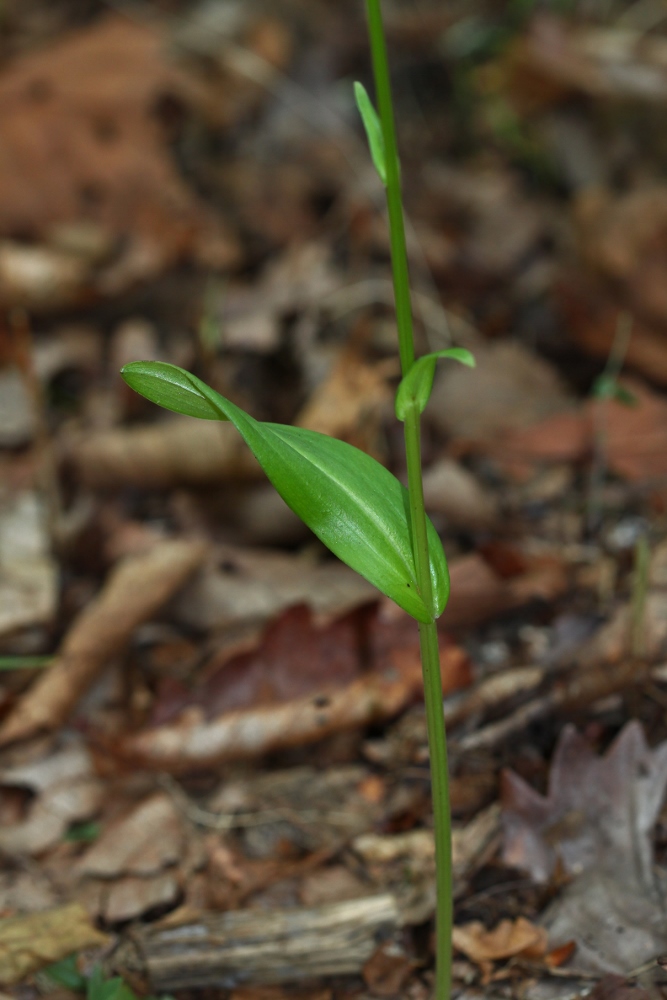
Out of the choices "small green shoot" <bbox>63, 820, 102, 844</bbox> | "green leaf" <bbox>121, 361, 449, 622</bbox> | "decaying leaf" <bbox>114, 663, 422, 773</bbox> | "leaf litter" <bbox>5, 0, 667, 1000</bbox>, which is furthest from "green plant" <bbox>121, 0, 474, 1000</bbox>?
"small green shoot" <bbox>63, 820, 102, 844</bbox>

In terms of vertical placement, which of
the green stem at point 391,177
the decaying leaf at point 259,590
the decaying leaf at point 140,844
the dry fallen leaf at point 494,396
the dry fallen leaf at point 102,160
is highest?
the green stem at point 391,177

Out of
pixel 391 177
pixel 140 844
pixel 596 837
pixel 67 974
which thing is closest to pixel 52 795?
pixel 140 844

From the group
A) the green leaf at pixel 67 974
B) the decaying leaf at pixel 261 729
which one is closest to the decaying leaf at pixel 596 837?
the decaying leaf at pixel 261 729

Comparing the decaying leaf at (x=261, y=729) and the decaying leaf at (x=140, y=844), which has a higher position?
the decaying leaf at (x=261, y=729)

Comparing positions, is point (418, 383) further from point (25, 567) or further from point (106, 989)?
point (25, 567)

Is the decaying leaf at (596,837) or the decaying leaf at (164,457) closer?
the decaying leaf at (596,837)

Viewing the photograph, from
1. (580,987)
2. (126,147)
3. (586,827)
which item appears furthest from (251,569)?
(126,147)

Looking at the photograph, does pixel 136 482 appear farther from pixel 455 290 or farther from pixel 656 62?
pixel 656 62

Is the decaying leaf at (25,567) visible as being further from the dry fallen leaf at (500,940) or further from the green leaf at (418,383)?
the green leaf at (418,383)

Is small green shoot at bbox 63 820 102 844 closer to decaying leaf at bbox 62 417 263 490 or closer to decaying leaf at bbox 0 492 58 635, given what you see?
decaying leaf at bbox 0 492 58 635
